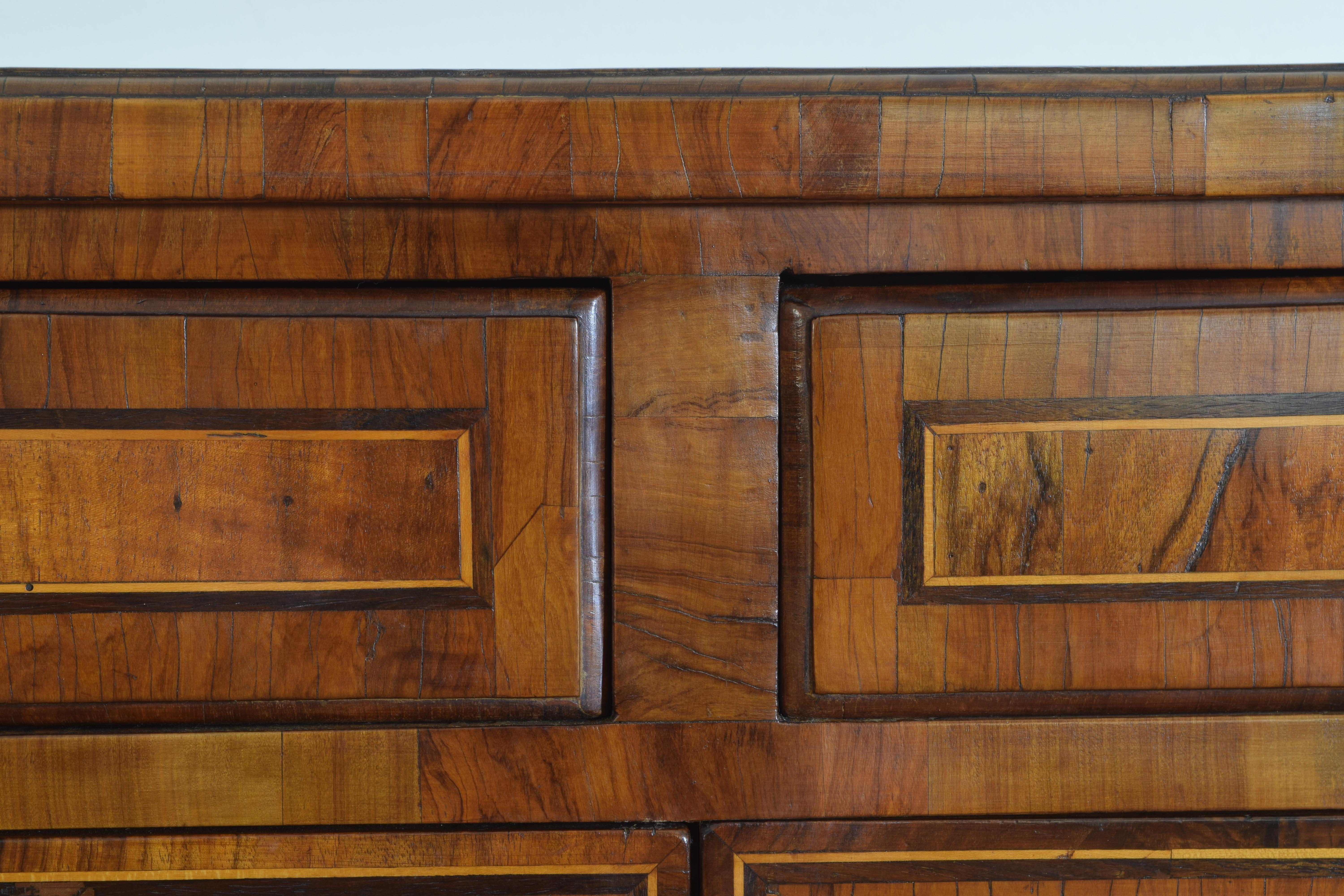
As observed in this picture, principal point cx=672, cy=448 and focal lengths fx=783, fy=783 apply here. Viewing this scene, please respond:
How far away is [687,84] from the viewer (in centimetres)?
37

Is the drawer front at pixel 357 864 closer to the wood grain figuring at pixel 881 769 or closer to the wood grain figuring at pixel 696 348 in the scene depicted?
the wood grain figuring at pixel 881 769

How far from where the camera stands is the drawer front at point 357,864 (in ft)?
1.27

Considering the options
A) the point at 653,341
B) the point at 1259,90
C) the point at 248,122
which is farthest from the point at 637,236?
the point at 1259,90

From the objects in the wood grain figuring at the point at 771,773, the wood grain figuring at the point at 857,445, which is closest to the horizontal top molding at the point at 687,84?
the wood grain figuring at the point at 857,445

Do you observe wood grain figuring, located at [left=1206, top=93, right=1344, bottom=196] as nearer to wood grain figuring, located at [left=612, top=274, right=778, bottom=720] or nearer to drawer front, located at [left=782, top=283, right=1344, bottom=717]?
drawer front, located at [left=782, top=283, right=1344, bottom=717]

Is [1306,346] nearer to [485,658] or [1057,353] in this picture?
[1057,353]

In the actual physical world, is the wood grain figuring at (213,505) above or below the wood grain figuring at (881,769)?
above

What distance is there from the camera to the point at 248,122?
359 mm

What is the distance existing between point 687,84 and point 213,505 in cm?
30

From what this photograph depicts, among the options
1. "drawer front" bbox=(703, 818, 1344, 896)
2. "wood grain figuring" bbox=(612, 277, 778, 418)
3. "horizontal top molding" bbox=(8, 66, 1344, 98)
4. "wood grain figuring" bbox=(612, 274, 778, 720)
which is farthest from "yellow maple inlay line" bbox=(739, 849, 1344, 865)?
"horizontal top molding" bbox=(8, 66, 1344, 98)

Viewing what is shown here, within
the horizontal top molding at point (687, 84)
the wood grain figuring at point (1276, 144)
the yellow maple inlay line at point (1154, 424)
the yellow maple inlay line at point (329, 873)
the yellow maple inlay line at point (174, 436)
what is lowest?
the yellow maple inlay line at point (329, 873)

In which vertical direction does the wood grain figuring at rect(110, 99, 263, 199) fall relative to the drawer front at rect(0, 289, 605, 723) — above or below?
above

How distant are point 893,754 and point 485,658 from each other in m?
0.21

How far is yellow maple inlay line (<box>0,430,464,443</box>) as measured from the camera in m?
0.37
